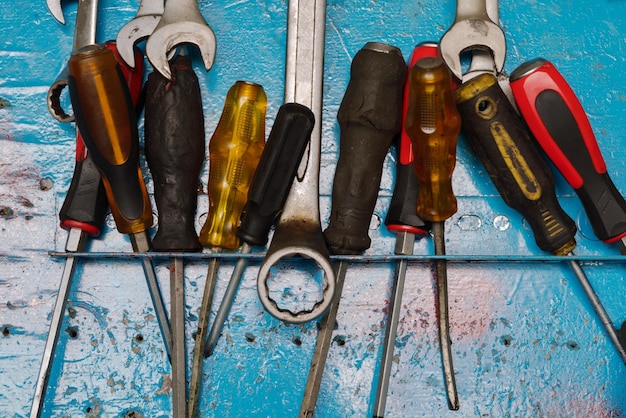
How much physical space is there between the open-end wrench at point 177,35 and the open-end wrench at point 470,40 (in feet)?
1.04

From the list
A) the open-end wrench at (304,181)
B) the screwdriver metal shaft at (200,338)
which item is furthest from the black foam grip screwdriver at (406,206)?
the screwdriver metal shaft at (200,338)

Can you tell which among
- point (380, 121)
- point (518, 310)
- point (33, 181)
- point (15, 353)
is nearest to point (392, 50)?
point (380, 121)

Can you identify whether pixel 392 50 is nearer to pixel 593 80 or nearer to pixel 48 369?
pixel 593 80

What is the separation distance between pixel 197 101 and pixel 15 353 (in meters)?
0.43

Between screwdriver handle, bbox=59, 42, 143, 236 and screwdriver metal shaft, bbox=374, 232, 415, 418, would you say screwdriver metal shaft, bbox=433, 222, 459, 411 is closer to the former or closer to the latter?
screwdriver metal shaft, bbox=374, 232, 415, 418

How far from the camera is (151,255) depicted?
878mm

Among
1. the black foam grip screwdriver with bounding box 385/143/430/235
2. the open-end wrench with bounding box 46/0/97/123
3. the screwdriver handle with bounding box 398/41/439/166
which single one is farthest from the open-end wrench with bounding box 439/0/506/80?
the open-end wrench with bounding box 46/0/97/123

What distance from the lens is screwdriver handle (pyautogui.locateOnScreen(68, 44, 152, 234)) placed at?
2.70 feet

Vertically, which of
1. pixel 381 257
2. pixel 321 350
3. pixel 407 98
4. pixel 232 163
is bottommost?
pixel 321 350

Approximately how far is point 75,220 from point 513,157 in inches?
22.7

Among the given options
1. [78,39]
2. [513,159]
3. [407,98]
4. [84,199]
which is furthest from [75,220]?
[513,159]

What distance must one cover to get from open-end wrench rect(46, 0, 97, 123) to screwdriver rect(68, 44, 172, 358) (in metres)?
0.09

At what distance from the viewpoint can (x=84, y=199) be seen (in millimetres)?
879

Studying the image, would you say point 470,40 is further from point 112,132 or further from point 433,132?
point 112,132
